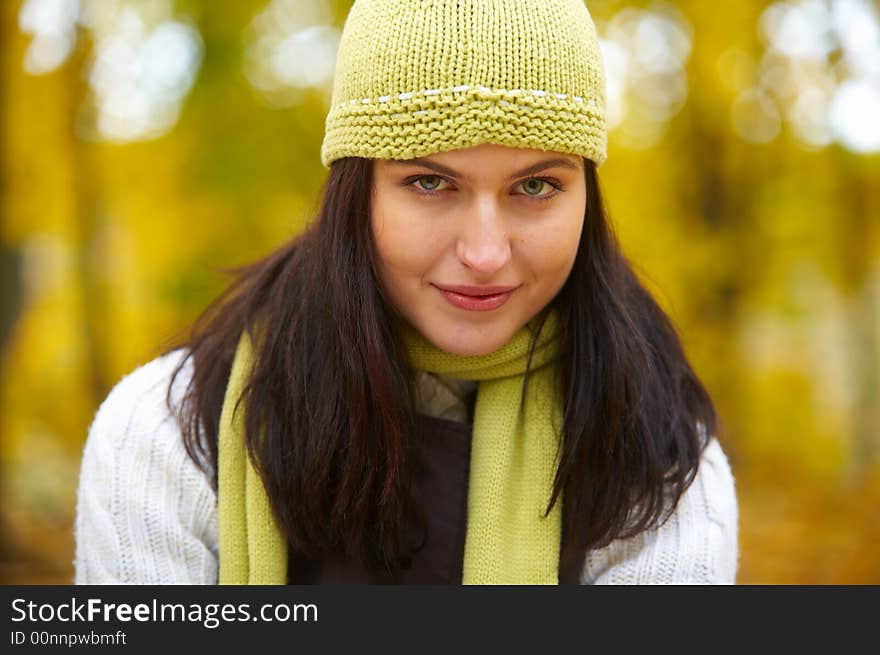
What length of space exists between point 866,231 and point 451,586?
5.19 meters

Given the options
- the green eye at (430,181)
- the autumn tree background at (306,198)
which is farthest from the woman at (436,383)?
the autumn tree background at (306,198)

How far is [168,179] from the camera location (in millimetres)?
5488

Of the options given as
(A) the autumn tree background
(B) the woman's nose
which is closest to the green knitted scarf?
(B) the woman's nose

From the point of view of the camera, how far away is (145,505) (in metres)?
1.94

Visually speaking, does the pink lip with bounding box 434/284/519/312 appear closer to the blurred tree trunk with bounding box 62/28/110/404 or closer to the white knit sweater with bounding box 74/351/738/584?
the white knit sweater with bounding box 74/351/738/584

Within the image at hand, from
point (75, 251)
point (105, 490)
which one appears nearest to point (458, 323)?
point (105, 490)

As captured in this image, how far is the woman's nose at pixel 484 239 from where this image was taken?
170cm

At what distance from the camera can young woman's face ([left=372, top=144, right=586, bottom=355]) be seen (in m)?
1.71

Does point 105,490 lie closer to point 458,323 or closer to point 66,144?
point 458,323

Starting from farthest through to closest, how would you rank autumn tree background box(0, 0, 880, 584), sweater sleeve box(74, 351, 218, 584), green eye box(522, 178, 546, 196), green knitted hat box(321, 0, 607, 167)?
autumn tree background box(0, 0, 880, 584), sweater sleeve box(74, 351, 218, 584), green eye box(522, 178, 546, 196), green knitted hat box(321, 0, 607, 167)

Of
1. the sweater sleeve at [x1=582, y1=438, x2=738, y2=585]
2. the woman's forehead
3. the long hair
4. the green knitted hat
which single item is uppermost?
the green knitted hat

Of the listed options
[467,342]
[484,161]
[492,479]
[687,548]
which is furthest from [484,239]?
[687,548]

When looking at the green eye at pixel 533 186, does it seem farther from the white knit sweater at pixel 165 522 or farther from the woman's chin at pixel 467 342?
the white knit sweater at pixel 165 522

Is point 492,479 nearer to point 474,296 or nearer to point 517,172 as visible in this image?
point 474,296
